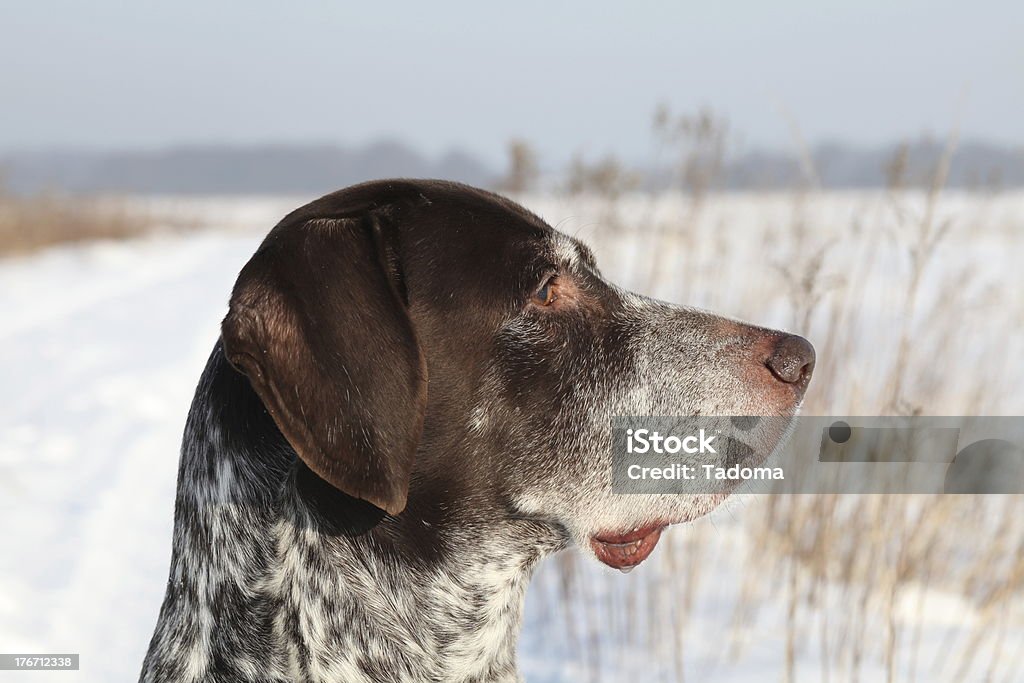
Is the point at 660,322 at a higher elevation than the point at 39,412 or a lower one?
higher

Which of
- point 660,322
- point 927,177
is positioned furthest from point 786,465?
point 660,322

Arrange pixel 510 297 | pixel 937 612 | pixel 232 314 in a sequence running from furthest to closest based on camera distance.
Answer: pixel 937 612 < pixel 510 297 < pixel 232 314

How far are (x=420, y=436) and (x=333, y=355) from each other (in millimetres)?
244

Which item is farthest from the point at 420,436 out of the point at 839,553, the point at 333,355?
the point at 839,553

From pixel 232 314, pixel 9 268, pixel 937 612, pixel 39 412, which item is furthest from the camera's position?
pixel 9 268

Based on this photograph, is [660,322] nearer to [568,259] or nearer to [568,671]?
[568,259]

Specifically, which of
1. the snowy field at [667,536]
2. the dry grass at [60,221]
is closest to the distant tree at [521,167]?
the snowy field at [667,536]

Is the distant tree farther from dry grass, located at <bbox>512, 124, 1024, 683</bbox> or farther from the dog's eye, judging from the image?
the dog's eye

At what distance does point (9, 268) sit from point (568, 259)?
1552 cm

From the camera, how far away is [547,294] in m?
2.10

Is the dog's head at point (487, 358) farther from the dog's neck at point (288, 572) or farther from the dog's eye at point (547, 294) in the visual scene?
the dog's neck at point (288, 572)

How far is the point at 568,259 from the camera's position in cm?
214

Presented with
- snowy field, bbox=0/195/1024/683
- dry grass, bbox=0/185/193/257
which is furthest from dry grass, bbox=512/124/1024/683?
dry grass, bbox=0/185/193/257

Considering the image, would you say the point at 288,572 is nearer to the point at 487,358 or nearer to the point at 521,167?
the point at 487,358
